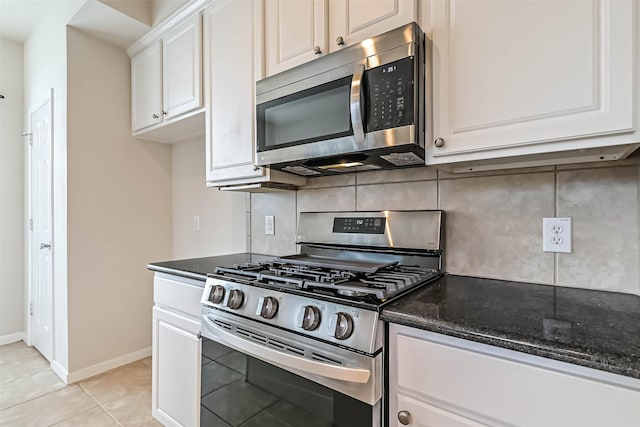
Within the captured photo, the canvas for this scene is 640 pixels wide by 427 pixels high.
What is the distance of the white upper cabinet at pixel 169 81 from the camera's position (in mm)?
2010

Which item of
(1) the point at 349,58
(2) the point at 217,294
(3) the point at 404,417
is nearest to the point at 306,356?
(3) the point at 404,417

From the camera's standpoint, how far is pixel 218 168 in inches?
72.8

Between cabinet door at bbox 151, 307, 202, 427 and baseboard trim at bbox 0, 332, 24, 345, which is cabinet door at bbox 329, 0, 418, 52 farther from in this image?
baseboard trim at bbox 0, 332, 24, 345

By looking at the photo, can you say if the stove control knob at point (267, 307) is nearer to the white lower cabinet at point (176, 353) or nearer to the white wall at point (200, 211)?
the white lower cabinet at point (176, 353)

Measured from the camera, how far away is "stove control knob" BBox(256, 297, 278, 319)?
111 centimetres

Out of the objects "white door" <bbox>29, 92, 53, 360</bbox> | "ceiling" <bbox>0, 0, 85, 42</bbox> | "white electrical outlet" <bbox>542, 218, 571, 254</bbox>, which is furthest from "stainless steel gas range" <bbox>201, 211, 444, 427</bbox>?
"ceiling" <bbox>0, 0, 85, 42</bbox>

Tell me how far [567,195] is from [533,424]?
32.4 inches

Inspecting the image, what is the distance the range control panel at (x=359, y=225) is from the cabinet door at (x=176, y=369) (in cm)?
83

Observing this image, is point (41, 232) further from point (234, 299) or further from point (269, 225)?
point (234, 299)

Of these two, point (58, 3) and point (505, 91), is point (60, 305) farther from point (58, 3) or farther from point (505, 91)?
point (505, 91)

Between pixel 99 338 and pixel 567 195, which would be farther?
pixel 99 338

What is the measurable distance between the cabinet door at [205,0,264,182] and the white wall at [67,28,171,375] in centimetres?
111

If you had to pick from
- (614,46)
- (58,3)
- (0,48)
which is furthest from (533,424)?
(0,48)

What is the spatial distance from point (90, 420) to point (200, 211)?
4.85ft
